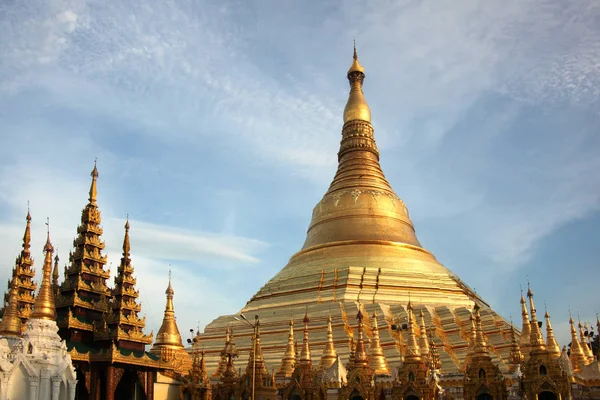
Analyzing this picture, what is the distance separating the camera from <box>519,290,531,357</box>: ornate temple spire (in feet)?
84.8

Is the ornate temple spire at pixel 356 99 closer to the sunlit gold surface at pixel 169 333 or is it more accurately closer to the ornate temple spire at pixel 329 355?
the sunlit gold surface at pixel 169 333

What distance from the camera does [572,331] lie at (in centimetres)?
3036

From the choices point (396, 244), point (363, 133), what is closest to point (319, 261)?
point (396, 244)

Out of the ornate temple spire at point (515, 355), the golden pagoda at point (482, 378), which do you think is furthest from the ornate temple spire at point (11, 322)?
the ornate temple spire at point (515, 355)

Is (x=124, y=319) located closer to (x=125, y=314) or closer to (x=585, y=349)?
(x=125, y=314)

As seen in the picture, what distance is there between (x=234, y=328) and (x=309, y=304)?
400cm

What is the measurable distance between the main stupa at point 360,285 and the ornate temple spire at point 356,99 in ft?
0.26

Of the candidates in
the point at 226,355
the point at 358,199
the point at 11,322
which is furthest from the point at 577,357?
the point at 11,322

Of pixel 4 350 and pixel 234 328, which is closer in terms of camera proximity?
pixel 4 350

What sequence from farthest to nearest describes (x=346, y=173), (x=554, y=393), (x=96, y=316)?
(x=346, y=173)
(x=96, y=316)
(x=554, y=393)

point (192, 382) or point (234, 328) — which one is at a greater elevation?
point (234, 328)

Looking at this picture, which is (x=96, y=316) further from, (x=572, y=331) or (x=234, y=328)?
(x=572, y=331)

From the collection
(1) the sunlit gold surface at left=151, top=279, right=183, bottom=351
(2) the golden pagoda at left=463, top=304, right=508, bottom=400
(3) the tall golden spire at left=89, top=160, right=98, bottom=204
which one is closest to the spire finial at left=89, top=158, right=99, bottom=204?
(3) the tall golden spire at left=89, top=160, right=98, bottom=204

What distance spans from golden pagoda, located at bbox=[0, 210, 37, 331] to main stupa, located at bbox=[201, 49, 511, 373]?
26.7 ft
